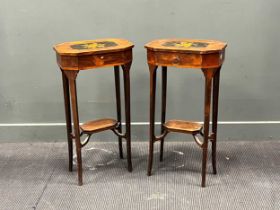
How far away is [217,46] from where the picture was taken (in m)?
2.41

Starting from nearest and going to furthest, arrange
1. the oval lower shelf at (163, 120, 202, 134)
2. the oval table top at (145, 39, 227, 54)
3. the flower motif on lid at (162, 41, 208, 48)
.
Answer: the oval table top at (145, 39, 227, 54) < the flower motif on lid at (162, 41, 208, 48) < the oval lower shelf at (163, 120, 202, 134)

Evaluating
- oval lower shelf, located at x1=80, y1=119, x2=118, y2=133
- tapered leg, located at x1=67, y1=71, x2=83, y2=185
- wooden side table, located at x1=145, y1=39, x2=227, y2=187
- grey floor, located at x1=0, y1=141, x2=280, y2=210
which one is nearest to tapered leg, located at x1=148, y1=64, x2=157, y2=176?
wooden side table, located at x1=145, y1=39, x2=227, y2=187

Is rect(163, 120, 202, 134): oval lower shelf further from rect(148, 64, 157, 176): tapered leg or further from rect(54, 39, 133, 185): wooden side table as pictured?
rect(54, 39, 133, 185): wooden side table

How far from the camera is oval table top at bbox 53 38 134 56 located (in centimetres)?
234

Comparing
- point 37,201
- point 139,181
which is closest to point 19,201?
point 37,201

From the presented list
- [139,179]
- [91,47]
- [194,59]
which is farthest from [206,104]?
[91,47]

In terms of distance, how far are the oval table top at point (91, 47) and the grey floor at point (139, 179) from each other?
898 millimetres

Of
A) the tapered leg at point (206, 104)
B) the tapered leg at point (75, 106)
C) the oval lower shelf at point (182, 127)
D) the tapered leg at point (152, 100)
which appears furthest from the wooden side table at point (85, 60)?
the tapered leg at point (206, 104)

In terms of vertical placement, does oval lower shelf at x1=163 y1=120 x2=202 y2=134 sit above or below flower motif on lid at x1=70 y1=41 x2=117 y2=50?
below

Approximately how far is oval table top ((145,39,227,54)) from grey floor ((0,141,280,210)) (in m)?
0.90

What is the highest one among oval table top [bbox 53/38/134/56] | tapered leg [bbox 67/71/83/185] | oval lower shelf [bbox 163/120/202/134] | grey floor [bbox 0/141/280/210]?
oval table top [bbox 53/38/134/56]

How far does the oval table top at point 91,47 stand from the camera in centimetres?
234

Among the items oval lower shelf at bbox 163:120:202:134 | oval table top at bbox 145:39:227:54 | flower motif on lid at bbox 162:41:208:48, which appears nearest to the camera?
oval table top at bbox 145:39:227:54

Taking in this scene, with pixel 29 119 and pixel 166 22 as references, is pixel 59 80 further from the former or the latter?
pixel 166 22
